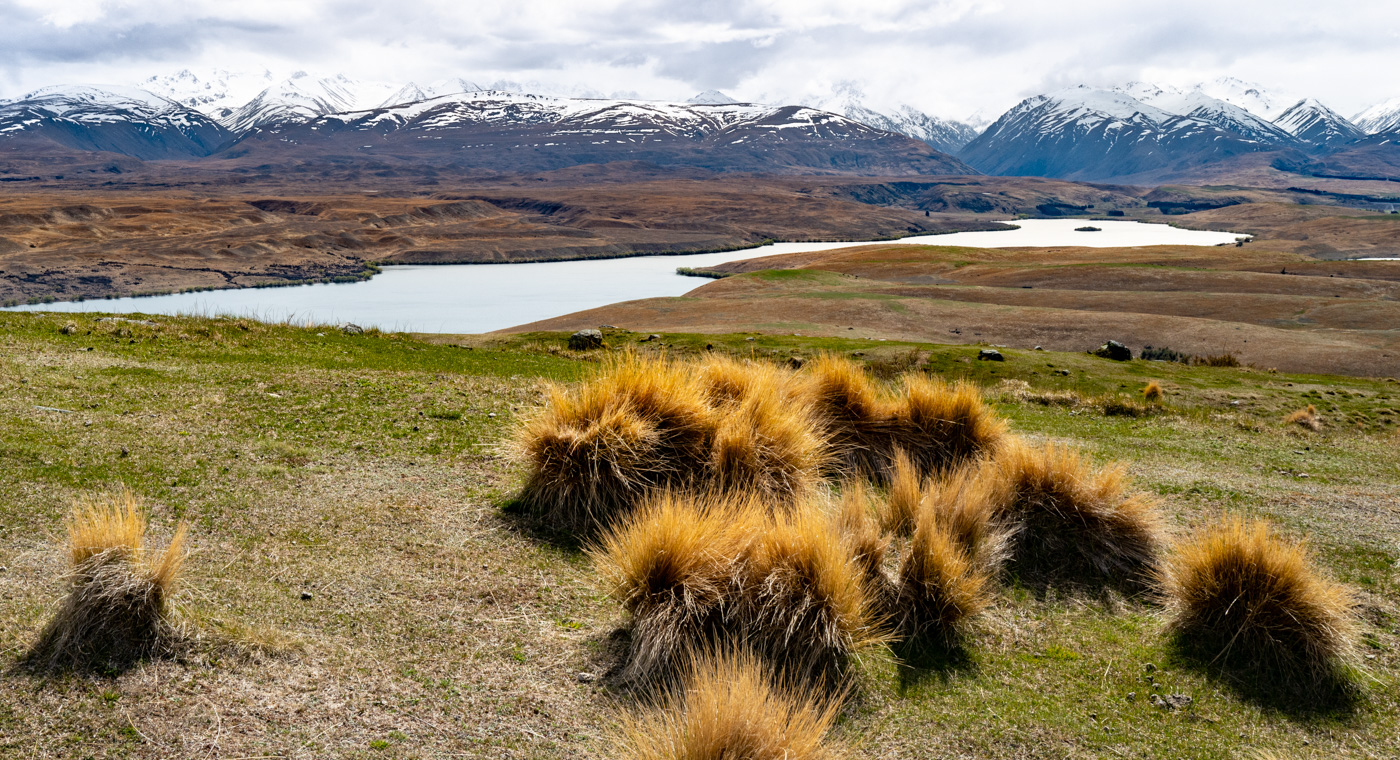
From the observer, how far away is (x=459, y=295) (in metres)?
74.6

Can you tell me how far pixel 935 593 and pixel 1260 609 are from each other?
2.43 metres

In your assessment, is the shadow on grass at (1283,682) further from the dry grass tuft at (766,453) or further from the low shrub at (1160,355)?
the low shrub at (1160,355)

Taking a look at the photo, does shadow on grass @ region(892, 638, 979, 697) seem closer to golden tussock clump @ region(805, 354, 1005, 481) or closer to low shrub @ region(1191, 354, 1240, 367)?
golden tussock clump @ region(805, 354, 1005, 481)

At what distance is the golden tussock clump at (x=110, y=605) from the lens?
182 inches

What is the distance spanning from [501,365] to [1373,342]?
114ft

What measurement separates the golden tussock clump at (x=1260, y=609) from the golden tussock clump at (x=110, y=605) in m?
7.14

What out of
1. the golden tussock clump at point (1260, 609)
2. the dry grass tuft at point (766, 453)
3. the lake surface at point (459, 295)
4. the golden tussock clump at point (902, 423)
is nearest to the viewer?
the golden tussock clump at point (1260, 609)

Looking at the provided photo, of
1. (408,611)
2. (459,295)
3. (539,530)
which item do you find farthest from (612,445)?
(459,295)

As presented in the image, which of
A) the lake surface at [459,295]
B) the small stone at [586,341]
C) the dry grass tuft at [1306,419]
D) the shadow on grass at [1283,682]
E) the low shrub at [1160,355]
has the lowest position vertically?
the lake surface at [459,295]

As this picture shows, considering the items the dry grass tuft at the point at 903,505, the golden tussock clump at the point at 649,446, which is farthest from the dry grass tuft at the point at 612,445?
the dry grass tuft at the point at 903,505

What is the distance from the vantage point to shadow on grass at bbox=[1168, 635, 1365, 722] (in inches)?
219

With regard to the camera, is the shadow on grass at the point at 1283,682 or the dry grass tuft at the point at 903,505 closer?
the shadow on grass at the point at 1283,682

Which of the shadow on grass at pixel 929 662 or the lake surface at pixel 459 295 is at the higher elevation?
the shadow on grass at pixel 929 662

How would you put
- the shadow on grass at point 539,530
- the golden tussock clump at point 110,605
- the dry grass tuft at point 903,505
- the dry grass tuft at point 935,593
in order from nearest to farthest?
the golden tussock clump at point 110,605 → the dry grass tuft at point 935,593 → the shadow on grass at point 539,530 → the dry grass tuft at point 903,505
